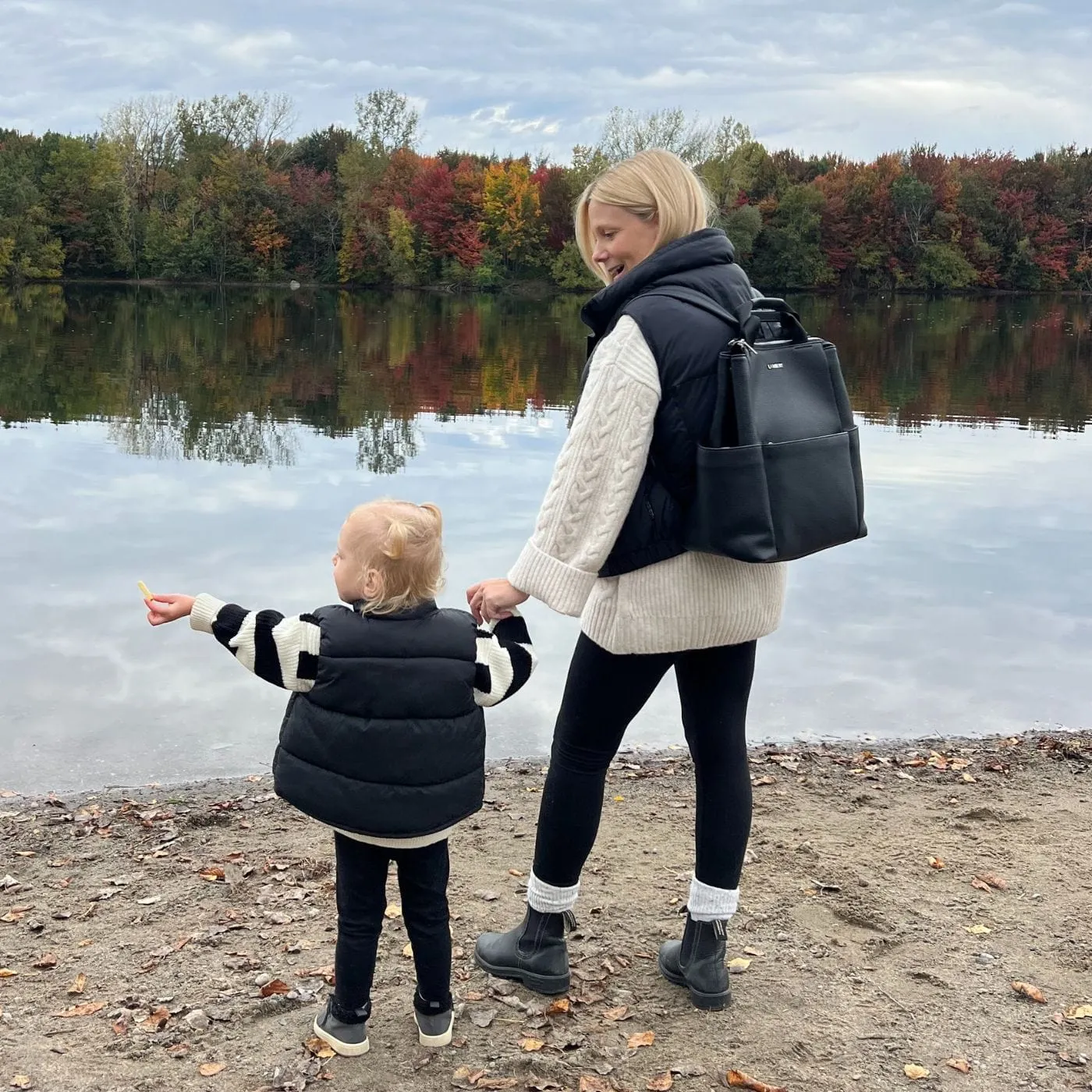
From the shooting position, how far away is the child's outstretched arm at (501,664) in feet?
8.83

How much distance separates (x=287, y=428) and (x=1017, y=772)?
37.0 feet

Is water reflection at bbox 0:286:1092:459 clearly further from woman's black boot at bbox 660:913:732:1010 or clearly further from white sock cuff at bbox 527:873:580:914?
woman's black boot at bbox 660:913:732:1010

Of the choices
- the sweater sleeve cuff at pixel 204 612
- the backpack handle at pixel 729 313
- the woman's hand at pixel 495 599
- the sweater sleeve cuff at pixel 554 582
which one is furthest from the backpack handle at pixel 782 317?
the sweater sleeve cuff at pixel 204 612

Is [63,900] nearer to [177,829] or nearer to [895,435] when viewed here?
[177,829]

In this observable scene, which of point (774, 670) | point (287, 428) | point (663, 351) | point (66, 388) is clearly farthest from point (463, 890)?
point (66, 388)

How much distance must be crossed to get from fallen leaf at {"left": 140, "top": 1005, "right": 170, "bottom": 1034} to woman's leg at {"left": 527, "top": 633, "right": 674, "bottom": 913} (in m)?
0.96

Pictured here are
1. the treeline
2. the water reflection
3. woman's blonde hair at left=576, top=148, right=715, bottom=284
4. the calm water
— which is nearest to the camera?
woman's blonde hair at left=576, top=148, right=715, bottom=284

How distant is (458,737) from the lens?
2646 mm

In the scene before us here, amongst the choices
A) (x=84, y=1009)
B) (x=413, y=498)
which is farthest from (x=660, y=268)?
(x=413, y=498)

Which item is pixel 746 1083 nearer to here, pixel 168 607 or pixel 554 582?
pixel 554 582

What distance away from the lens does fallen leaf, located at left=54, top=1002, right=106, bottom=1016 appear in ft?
10.2

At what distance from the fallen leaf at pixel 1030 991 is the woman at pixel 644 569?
792 mm

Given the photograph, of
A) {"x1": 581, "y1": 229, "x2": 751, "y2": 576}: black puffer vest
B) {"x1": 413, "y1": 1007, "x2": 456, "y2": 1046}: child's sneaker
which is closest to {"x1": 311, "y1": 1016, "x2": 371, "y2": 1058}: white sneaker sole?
{"x1": 413, "y1": 1007, "x2": 456, "y2": 1046}: child's sneaker

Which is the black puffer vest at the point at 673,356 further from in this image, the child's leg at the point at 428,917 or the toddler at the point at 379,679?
the child's leg at the point at 428,917
